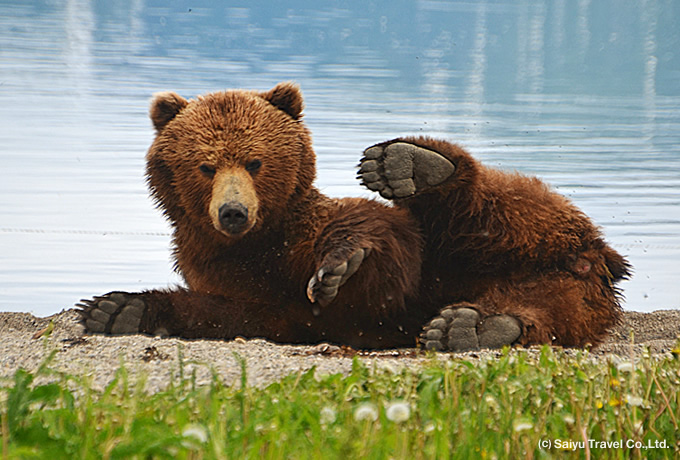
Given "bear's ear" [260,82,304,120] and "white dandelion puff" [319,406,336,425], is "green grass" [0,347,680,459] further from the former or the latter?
"bear's ear" [260,82,304,120]

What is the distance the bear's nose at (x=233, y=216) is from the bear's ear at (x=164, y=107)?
837 millimetres

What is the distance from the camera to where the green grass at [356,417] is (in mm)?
1837

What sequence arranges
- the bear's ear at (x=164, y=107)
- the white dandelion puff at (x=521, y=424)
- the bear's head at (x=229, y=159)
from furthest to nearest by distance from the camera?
the bear's ear at (x=164, y=107) < the bear's head at (x=229, y=159) < the white dandelion puff at (x=521, y=424)

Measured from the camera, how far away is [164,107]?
4379mm

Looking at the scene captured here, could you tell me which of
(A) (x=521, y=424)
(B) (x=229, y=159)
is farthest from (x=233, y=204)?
(A) (x=521, y=424)

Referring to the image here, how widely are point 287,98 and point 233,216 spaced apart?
2.96ft

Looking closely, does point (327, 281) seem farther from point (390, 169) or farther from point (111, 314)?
point (111, 314)

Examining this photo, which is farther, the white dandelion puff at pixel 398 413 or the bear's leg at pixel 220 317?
the bear's leg at pixel 220 317

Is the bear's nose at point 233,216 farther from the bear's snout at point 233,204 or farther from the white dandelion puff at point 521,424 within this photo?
the white dandelion puff at point 521,424

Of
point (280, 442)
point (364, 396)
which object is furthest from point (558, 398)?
point (280, 442)

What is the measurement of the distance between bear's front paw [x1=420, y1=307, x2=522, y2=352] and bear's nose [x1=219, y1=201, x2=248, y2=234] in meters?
0.97

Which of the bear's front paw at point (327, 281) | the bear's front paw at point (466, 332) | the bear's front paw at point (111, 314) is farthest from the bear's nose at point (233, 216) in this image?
the bear's front paw at point (466, 332)

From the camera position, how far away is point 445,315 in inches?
148

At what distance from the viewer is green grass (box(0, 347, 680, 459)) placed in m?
1.84
